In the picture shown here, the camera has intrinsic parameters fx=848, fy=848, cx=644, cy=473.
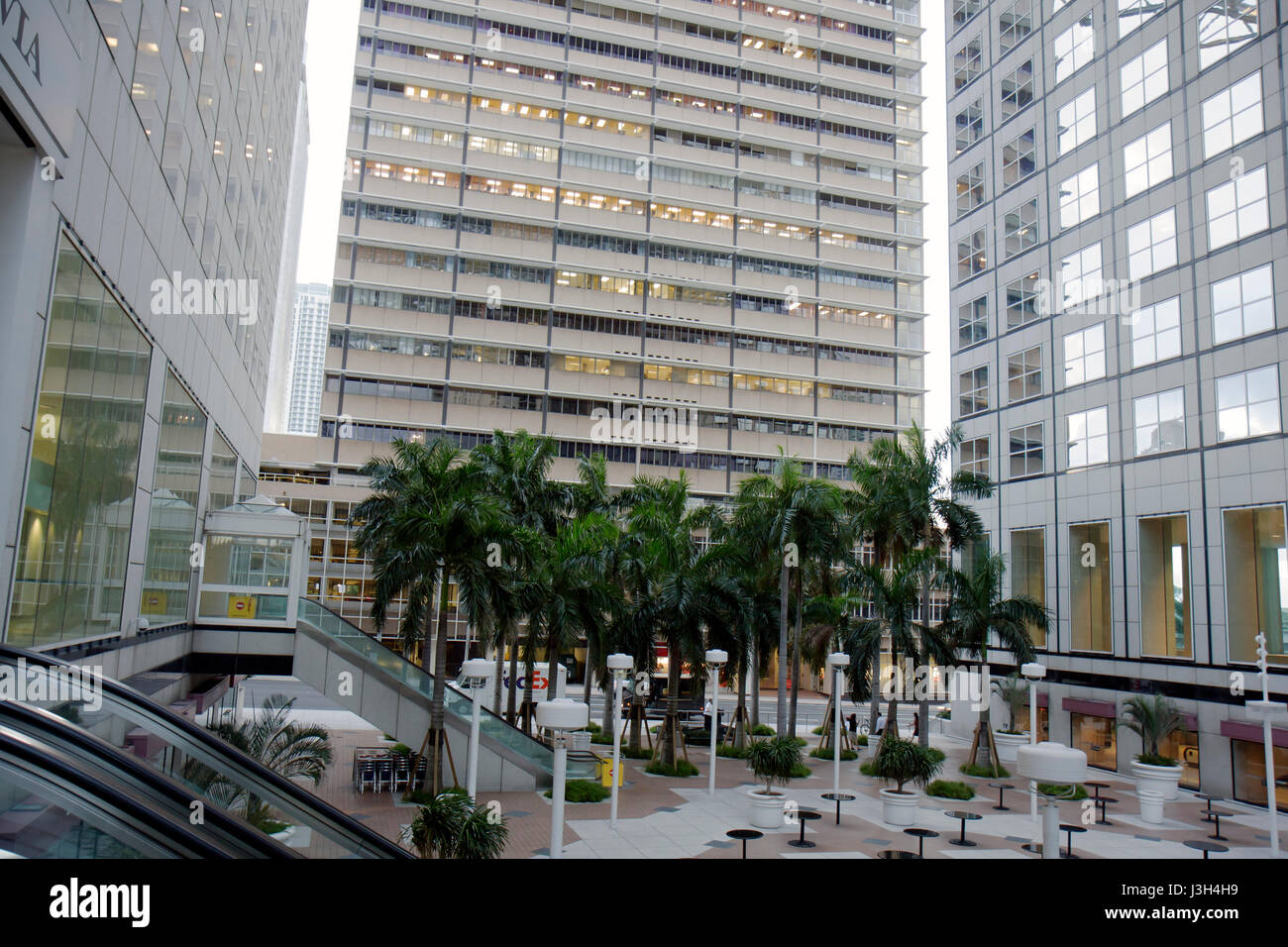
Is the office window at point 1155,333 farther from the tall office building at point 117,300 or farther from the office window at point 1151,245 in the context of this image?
the tall office building at point 117,300

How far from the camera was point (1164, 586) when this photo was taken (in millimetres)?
27969

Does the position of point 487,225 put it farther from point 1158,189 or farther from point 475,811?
point 475,811

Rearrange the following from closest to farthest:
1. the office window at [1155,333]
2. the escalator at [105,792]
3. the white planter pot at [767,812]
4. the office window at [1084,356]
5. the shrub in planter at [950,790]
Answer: the escalator at [105,792] < the white planter pot at [767,812] < the shrub in planter at [950,790] < the office window at [1155,333] < the office window at [1084,356]

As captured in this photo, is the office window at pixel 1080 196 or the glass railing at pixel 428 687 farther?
the office window at pixel 1080 196

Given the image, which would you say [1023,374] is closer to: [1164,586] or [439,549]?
[1164,586]

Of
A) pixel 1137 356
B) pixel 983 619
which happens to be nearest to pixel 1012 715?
pixel 983 619

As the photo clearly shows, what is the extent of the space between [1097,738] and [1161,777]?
514 centimetres

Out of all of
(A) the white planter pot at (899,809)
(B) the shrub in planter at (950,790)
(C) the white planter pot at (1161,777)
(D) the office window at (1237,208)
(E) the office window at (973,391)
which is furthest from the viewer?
(E) the office window at (973,391)

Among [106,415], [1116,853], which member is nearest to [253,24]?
[106,415]

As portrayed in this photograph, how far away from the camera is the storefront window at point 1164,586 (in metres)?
26.7

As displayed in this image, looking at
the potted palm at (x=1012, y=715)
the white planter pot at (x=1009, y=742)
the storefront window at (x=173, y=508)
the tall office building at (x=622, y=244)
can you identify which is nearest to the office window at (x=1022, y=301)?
the potted palm at (x=1012, y=715)

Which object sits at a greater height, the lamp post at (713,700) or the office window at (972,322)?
the office window at (972,322)

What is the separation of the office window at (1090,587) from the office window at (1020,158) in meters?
15.4
